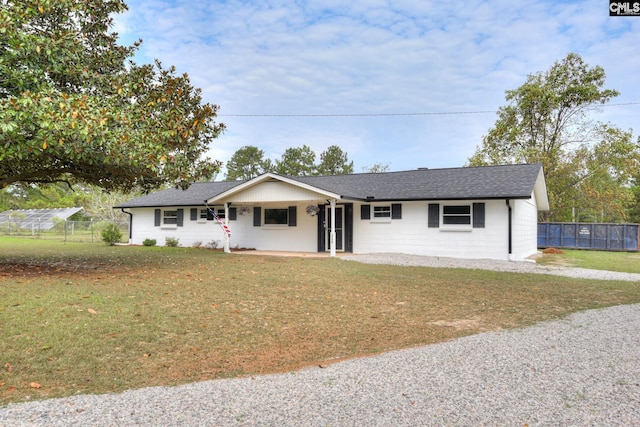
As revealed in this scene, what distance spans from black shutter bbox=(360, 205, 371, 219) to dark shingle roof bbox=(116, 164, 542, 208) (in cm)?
47

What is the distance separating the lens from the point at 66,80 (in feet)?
30.7

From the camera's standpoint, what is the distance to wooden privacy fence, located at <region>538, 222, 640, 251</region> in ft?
69.9

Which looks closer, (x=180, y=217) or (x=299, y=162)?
(x=180, y=217)

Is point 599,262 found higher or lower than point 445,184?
lower

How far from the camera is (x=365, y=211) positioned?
1631cm

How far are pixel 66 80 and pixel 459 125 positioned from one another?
21893 millimetres

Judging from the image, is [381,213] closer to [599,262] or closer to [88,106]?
[599,262]

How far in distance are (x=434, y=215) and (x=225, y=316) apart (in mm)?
10833

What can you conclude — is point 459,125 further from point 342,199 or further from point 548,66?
point 342,199

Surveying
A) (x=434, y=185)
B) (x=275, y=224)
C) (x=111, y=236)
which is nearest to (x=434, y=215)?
(x=434, y=185)

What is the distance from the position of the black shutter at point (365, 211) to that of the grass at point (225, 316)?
5755 millimetres

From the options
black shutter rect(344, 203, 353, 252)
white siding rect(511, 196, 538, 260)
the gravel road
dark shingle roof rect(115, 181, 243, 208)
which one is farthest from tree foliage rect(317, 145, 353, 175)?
the gravel road

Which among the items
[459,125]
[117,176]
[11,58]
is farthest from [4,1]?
[459,125]

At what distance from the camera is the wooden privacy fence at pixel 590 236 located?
21.3 meters
